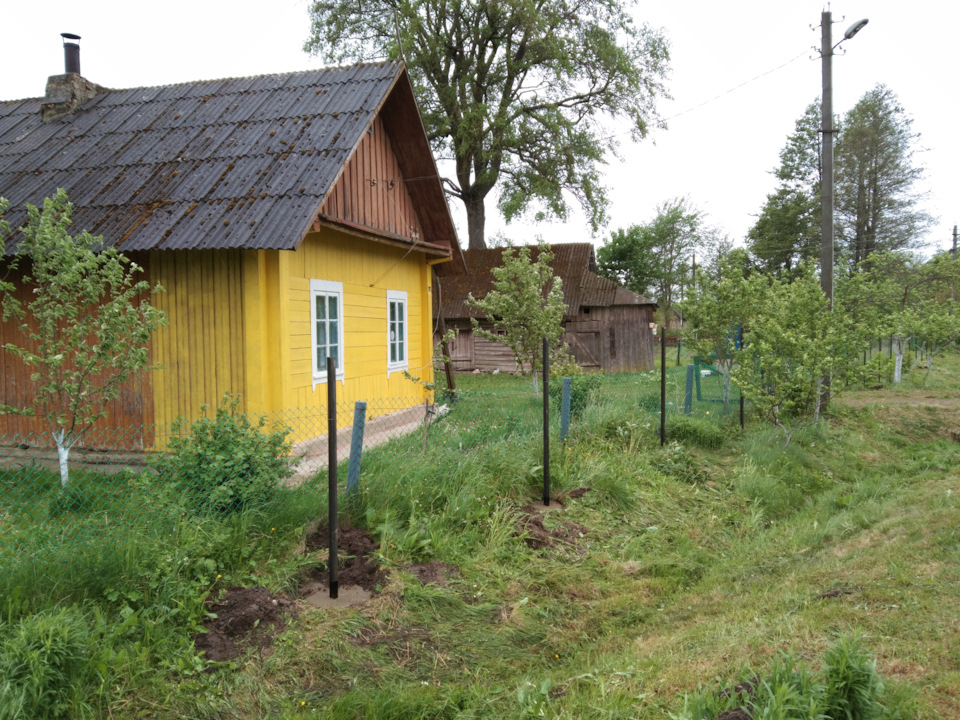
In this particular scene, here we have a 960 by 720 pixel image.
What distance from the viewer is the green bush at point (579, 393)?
1062 cm

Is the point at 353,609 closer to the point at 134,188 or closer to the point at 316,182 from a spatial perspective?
the point at 316,182

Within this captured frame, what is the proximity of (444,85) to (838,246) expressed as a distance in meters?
24.1

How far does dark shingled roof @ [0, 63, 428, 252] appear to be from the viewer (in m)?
7.83

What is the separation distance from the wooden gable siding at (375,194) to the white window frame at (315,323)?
35.6 inches

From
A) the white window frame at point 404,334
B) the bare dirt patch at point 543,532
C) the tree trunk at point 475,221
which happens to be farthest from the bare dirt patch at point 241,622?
the tree trunk at point 475,221

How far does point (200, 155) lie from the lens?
910 cm

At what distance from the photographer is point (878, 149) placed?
3753 cm

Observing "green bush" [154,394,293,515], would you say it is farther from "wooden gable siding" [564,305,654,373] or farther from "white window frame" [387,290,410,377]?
"wooden gable siding" [564,305,654,373]

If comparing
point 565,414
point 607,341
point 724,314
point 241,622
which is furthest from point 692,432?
point 607,341

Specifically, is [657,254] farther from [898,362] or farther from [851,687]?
[851,687]

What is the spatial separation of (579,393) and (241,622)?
283 inches

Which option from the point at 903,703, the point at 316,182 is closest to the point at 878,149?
the point at 316,182

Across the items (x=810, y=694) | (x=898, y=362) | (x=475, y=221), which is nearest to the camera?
(x=810, y=694)

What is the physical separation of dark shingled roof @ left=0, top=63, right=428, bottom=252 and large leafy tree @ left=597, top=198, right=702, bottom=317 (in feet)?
105
